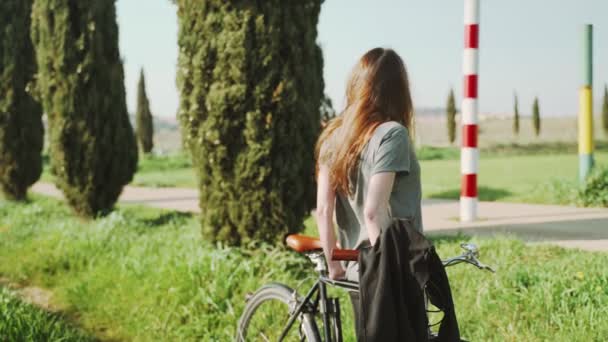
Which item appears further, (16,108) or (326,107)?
(16,108)

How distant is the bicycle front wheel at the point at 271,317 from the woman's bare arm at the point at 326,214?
0.99 feet

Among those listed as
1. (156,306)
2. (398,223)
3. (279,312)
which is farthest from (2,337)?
(398,223)

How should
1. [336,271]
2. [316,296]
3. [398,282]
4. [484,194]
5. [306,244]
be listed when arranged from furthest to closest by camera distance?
[484,194] → [316,296] → [306,244] → [336,271] → [398,282]

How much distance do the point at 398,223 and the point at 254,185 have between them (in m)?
3.46

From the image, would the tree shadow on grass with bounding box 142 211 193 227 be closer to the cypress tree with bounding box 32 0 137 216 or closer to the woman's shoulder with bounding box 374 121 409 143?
the cypress tree with bounding box 32 0 137 216

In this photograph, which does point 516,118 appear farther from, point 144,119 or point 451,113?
point 144,119

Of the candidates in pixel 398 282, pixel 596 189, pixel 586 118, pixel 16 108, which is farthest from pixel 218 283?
pixel 16 108

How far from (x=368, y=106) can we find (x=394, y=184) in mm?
322

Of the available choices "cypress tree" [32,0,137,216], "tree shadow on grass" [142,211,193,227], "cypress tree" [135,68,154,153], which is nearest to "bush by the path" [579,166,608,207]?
"tree shadow on grass" [142,211,193,227]

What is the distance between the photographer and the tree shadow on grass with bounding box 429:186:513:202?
11.3m

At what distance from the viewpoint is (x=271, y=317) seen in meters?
4.01

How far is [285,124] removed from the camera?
5.95 m

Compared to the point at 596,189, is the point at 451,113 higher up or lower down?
lower down

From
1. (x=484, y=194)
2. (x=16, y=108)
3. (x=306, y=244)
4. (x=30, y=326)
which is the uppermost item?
(x=306, y=244)
